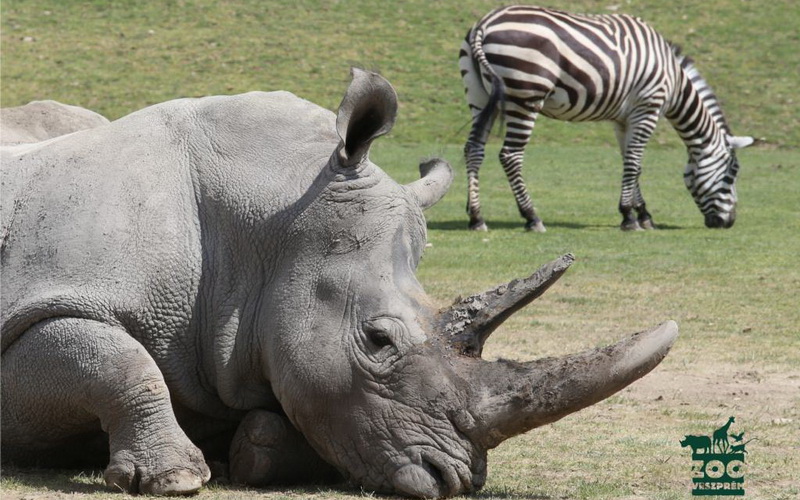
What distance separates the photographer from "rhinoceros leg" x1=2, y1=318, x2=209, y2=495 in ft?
16.4

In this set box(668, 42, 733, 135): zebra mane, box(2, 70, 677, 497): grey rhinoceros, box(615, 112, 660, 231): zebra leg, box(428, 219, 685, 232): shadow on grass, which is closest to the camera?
box(2, 70, 677, 497): grey rhinoceros

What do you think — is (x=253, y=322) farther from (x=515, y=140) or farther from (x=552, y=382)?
(x=515, y=140)

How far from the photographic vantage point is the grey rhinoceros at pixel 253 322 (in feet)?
15.9

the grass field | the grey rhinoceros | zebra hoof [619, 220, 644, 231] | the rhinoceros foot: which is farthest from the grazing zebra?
the rhinoceros foot

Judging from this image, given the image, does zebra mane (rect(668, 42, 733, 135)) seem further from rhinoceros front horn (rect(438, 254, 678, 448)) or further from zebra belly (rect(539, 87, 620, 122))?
rhinoceros front horn (rect(438, 254, 678, 448))

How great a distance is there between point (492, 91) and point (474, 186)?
3.92 ft

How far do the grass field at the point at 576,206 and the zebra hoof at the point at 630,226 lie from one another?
320mm

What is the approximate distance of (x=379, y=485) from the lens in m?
4.95

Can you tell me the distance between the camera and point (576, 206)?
61.1 ft

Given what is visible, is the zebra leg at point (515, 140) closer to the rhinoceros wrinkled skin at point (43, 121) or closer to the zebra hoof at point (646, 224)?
the zebra hoof at point (646, 224)

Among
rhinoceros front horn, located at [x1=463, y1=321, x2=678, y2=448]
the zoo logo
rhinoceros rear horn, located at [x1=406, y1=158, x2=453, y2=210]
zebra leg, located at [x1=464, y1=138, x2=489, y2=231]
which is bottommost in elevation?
zebra leg, located at [x1=464, y1=138, x2=489, y2=231]

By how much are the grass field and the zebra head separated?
13.3 inches

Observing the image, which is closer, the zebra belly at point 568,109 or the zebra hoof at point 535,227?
the zebra hoof at point 535,227

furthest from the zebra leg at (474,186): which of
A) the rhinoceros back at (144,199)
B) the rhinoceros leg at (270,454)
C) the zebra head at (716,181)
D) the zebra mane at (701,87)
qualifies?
the rhinoceros leg at (270,454)
